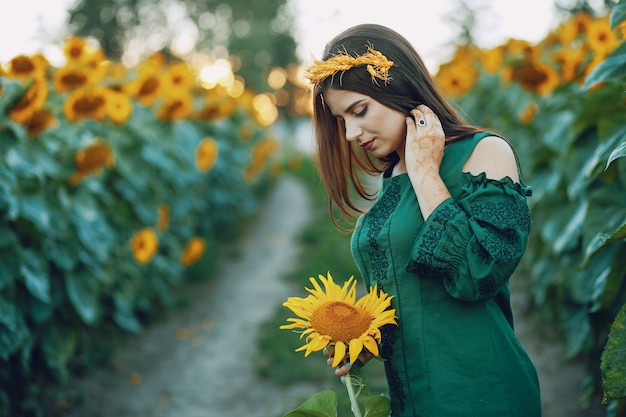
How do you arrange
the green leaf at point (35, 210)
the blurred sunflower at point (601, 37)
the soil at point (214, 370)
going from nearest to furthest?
the green leaf at point (35, 210), the blurred sunflower at point (601, 37), the soil at point (214, 370)

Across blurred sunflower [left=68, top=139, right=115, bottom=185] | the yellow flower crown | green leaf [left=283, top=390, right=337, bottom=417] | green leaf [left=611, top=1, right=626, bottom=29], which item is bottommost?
green leaf [left=283, top=390, right=337, bottom=417]

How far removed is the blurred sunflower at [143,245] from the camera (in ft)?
16.0

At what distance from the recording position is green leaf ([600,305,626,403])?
1.59m

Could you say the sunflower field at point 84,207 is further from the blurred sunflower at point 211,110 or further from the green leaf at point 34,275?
the blurred sunflower at point 211,110

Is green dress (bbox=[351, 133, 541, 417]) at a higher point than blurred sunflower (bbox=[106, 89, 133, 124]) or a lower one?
lower

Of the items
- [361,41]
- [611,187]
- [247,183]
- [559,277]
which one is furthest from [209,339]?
[247,183]

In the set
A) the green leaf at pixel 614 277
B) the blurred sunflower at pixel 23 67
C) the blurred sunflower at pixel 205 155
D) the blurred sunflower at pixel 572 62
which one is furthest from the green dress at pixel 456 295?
the blurred sunflower at pixel 205 155

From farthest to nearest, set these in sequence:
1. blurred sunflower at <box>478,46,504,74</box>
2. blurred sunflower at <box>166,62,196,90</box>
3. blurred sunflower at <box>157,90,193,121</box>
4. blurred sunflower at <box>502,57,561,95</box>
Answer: blurred sunflower at <box>478,46,504,74</box>
blurred sunflower at <box>166,62,196,90</box>
blurred sunflower at <box>157,90,193,121</box>
blurred sunflower at <box>502,57,561,95</box>

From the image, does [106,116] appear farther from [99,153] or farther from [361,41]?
[361,41]

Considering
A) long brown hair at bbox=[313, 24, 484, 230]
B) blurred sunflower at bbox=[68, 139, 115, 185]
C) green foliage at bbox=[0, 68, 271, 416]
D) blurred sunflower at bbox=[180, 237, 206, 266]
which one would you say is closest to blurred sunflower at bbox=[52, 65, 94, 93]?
green foliage at bbox=[0, 68, 271, 416]

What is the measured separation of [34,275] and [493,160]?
7.76 feet

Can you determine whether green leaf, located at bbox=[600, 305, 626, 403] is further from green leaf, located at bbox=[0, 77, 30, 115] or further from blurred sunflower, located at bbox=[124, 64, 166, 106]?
blurred sunflower, located at bbox=[124, 64, 166, 106]

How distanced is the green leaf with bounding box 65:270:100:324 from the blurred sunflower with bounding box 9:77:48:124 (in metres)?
0.86

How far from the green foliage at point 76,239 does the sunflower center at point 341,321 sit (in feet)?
6.19
